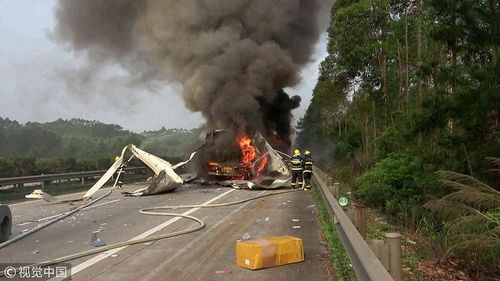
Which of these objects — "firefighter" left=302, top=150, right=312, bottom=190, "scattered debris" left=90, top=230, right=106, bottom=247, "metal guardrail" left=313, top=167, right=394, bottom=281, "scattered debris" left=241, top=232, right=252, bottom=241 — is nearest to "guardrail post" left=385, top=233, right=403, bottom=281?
"metal guardrail" left=313, top=167, right=394, bottom=281

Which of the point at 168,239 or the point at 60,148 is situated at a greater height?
the point at 60,148

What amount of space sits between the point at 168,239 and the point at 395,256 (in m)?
4.20

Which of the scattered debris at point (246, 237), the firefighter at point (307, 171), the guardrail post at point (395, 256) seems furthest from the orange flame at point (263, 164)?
the guardrail post at point (395, 256)

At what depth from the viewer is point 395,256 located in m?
3.51

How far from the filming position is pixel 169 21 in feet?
88.4

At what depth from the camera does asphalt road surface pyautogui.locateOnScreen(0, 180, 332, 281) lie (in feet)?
16.6

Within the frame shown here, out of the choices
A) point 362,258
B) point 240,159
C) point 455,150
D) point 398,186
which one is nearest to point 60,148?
point 240,159

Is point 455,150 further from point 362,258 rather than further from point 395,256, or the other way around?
point 362,258

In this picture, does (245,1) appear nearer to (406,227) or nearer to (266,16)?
(266,16)

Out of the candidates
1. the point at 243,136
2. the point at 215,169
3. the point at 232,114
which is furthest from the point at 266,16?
the point at 215,169

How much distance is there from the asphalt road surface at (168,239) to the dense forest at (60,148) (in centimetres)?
983

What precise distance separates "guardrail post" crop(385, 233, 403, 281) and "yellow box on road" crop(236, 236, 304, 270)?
1.86 meters

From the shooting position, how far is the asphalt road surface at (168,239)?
5.05m

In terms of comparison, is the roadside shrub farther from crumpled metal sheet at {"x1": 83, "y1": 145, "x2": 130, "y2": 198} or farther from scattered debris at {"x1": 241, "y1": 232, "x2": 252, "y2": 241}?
crumpled metal sheet at {"x1": 83, "y1": 145, "x2": 130, "y2": 198}
